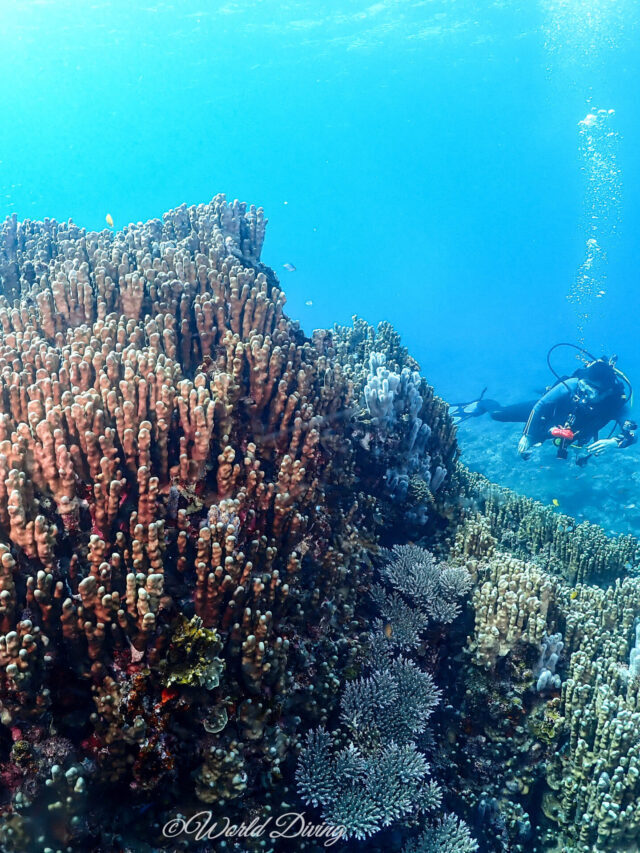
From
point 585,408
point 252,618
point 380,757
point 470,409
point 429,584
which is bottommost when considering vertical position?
point 380,757

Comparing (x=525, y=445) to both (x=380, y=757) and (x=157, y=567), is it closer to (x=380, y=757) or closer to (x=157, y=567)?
(x=380, y=757)

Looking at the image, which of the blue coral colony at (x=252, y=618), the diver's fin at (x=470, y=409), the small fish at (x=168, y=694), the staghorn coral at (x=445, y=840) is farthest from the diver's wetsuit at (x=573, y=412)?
the small fish at (x=168, y=694)

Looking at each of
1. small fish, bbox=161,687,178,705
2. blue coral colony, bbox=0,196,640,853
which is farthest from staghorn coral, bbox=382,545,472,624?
small fish, bbox=161,687,178,705

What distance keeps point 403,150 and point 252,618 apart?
10334cm

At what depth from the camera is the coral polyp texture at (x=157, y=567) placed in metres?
2.47

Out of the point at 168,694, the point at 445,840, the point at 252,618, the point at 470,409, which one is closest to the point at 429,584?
the point at 445,840

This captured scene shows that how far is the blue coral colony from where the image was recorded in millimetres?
2586

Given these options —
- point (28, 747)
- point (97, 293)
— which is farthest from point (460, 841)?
point (97, 293)

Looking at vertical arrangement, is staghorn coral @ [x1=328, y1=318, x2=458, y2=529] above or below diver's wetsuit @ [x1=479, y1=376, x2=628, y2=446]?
below

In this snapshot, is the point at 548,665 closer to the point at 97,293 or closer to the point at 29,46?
the point at 97,293

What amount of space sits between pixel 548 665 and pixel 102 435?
4.41 m

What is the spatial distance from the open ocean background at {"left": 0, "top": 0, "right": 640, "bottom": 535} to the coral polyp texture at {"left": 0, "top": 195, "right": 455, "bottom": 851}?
12705 mm

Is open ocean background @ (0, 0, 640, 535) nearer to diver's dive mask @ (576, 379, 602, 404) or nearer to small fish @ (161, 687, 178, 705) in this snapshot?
diver's dive mask @ (576, 379, 602, 404)

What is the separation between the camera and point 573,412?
11117mm
